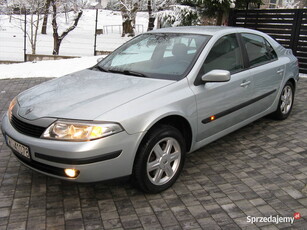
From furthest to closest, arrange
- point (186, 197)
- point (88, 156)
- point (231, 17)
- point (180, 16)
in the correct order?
point (180, 16)
point (231, 17)
point (186, 197)
point (88, 156)

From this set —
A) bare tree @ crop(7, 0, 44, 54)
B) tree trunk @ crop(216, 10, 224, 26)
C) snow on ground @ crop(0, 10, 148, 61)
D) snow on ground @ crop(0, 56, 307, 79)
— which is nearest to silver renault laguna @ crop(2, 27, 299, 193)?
snow on ground @ crop(0, 56, 307, 79)

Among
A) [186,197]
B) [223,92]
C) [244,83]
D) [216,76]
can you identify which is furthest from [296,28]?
[186,197]

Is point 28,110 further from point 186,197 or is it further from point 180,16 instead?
point 180,16

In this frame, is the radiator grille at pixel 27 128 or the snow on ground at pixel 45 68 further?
the snow on ground at pixel 45 68

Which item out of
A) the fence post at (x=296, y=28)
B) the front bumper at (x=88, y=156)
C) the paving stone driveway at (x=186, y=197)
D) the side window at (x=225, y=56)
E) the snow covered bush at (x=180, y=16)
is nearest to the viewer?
the front bumper at (x=88, y=156)

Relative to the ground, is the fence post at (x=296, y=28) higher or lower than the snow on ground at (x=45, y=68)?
higher

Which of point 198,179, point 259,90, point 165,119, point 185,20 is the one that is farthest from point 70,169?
point 185,20

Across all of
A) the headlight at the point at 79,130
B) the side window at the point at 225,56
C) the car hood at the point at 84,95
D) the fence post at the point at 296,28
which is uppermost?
the fence post at the point at 296,28

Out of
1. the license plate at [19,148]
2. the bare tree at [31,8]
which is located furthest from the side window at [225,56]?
the bare tree at [31,8]

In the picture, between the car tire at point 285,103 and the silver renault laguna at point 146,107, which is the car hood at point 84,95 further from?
the car tire at point 285,103

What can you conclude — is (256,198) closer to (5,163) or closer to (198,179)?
(198,179)

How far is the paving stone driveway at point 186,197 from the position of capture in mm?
2729

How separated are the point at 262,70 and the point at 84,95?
2430mm

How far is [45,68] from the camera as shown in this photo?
9.41 meters
